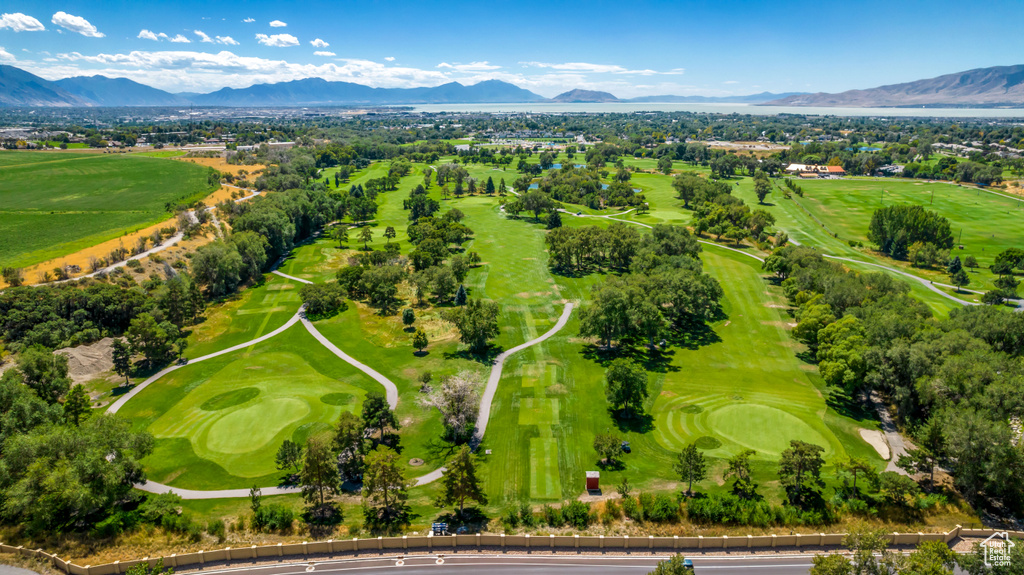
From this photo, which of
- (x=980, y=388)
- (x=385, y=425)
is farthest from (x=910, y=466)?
(x=385, y=425)

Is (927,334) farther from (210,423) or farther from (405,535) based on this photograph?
(210,423)

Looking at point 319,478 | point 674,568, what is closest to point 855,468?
point 674,568

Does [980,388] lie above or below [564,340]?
above

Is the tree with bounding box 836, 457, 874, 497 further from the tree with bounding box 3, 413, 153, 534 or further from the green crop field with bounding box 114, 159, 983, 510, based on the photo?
the tree with bounding box 3, 413, 153, 534

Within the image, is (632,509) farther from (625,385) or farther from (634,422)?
(625,385)

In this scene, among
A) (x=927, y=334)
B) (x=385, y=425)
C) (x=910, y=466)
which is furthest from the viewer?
(x=927, y=334)

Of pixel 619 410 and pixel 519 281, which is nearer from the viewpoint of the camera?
pixel 619 410

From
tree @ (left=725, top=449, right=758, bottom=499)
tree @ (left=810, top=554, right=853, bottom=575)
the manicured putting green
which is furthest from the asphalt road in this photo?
the manicured putting green
